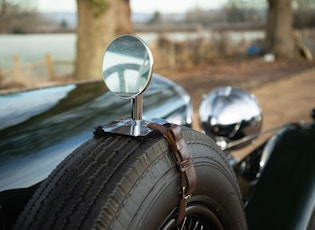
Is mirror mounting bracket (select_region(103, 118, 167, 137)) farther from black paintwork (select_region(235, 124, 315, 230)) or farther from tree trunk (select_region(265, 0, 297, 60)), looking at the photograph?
tree trunk (select_region(265, 0, 297, 60))

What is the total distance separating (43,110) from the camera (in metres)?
1.97

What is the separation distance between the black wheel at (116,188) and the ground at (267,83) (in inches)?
157

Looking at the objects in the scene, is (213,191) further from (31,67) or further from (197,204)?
(31,67)

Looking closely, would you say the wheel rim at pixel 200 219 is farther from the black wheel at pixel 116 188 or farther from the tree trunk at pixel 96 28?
the tree trunk at pixel 96 28

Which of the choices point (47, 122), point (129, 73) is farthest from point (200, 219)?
point (47, 122)

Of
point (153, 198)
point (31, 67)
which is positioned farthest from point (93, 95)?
point (31, 67)

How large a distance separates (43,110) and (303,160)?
4.34ft

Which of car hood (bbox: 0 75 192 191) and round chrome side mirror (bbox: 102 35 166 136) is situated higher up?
round chrome side mirror (bbox: 102 35 166 136)

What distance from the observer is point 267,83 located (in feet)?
37.6

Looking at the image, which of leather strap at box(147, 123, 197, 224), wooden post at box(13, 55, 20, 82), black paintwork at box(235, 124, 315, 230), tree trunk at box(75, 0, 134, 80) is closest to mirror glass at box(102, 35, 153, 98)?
leather strap at box(147, 123, 197, 224)

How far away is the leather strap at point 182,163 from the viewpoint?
1.24 metres

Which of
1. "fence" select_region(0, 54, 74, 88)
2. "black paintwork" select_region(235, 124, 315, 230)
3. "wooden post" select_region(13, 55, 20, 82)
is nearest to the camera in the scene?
"black paintwork" select_region(235, 124, 315, 230)

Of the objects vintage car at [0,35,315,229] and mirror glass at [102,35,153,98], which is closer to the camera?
vintage car at [0,35,315,229]

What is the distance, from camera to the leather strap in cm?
124
